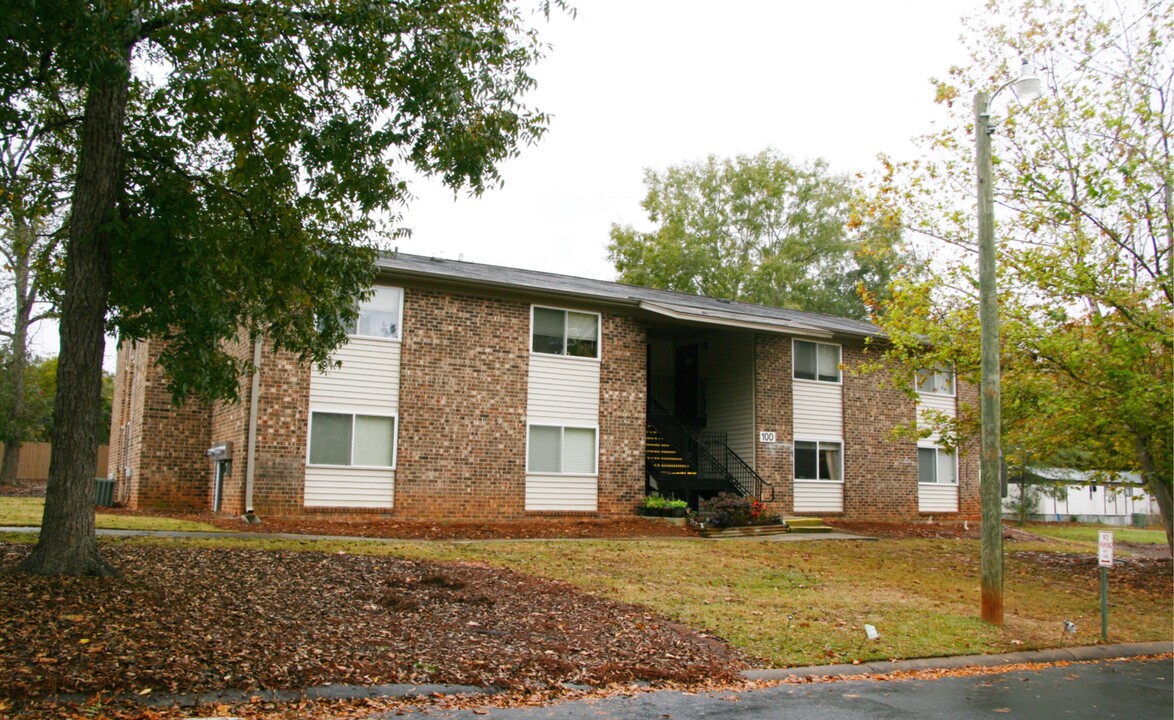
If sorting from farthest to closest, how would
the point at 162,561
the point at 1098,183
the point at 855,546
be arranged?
the point at 855,546, the point at 1098,183, the point at 162,561

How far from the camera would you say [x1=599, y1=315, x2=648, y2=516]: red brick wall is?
72.4ft

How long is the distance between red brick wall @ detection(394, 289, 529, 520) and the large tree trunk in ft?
34.6

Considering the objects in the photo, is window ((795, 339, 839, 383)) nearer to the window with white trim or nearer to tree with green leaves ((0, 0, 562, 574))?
the window with white trim

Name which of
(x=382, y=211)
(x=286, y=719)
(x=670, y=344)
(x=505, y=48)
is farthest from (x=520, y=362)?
(x=286, y=719)

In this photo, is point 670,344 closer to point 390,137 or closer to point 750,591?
point 750,591

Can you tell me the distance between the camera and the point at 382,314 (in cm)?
1981

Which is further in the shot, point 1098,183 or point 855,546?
point 855,546

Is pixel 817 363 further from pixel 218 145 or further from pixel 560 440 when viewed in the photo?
pixel 218 145

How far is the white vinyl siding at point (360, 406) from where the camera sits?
62.7 feet

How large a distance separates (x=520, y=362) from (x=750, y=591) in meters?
9.56

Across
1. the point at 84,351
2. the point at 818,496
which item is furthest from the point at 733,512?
the point at 84,351

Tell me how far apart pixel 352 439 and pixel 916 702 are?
1384 centimetres

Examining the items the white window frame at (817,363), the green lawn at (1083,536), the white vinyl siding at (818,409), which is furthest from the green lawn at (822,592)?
the green lawn at (1083,536)

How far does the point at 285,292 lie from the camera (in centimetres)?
1125
